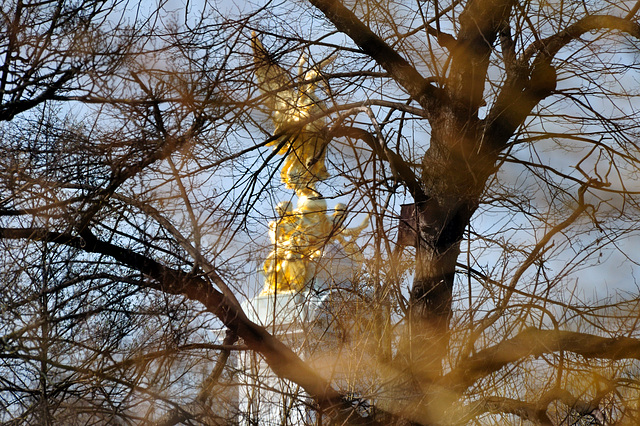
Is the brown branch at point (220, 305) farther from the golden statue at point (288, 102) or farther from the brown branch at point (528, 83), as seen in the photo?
the brown branch at point (528, 83)

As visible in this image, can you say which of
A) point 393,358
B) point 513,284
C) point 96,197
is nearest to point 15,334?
Result: point 96,197

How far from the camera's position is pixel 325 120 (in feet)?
21.9

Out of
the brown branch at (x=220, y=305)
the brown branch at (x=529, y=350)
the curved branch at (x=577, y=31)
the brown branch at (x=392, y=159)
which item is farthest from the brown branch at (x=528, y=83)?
the brown branch at (x=220, y=305)

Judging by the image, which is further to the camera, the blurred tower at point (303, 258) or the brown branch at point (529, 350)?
the blurred tower at point (303, 258)

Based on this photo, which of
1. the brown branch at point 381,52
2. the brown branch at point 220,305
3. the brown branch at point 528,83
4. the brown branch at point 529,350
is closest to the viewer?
the brown branch at point 529,350

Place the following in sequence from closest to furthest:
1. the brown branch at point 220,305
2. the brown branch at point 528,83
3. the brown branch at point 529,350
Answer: the brown branch at point 529,350
the brown branch at point 220,305
the brown branch at point 528,83

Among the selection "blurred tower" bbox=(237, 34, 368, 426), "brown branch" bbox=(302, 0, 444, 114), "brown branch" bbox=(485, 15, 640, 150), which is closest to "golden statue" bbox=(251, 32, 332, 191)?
"blurred tower" bbox=(237, 34, 368, 426)

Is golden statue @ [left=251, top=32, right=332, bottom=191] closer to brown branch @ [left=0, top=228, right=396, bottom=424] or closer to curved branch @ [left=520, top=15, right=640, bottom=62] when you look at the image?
brown branch @ [left=0, top=228, right=396, bottom=424]

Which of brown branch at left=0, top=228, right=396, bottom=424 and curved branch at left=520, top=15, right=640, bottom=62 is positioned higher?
curved branch at left=520, top=15, right=640, bottom=62

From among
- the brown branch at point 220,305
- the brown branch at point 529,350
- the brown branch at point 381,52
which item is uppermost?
the brown branch at point 381,52

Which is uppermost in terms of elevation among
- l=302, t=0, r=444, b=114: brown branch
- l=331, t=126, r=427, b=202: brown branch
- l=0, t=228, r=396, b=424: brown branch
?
l=302, t=0, r=444, b=114: brown branch

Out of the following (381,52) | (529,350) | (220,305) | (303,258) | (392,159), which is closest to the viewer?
(529,350)

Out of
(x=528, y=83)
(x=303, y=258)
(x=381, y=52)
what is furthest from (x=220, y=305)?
(x=528, y=83)

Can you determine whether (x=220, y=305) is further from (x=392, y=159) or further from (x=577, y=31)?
(x=577, y=31)
